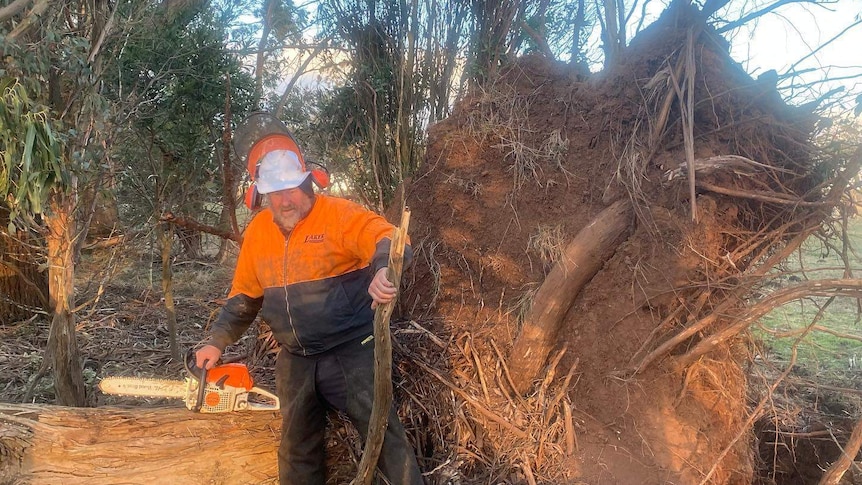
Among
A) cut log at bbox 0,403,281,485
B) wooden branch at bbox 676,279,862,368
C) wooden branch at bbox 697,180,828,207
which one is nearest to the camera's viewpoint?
wooden branch at bbox 676,279,862,368

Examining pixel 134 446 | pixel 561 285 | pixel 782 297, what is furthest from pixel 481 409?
pixel 134 446

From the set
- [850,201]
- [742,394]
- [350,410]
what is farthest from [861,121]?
[350,410]

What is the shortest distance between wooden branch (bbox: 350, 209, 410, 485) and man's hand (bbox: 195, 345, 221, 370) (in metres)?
0.99

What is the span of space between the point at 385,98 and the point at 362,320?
125 inches

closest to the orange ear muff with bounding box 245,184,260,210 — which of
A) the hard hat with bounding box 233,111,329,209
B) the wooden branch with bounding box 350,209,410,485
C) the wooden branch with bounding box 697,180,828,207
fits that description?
the hard hat with bounding box 233,111,329,209

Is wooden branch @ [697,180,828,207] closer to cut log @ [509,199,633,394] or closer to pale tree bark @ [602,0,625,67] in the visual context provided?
cut log @ [509,199,633,394]

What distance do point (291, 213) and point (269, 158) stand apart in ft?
1.04

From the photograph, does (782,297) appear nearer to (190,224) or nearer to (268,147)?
(268,147)

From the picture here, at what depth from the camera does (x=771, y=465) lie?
4457 millimetres

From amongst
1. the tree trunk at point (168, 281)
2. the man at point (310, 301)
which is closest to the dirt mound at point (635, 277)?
the man at point (310, 301)

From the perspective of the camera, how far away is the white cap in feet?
9.20

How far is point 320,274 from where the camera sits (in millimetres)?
2838

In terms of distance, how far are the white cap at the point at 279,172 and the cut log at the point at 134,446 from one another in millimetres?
1467

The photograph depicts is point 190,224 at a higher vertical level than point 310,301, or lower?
higher
